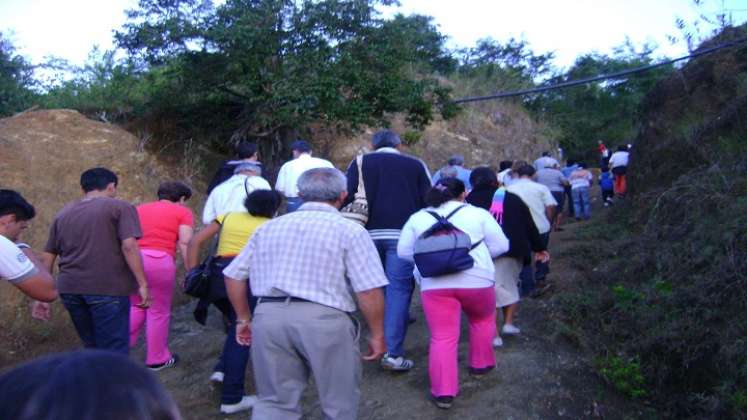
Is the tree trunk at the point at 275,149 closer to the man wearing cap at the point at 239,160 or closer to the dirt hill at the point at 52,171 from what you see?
the dirt hill at the point at 52,171

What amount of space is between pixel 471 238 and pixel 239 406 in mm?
2193

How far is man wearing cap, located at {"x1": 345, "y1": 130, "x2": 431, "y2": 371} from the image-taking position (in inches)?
246

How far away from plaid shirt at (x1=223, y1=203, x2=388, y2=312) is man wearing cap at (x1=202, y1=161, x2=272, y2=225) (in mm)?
2129

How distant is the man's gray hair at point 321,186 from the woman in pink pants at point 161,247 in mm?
2373

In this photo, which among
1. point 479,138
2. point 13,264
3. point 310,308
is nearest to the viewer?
point 13,264

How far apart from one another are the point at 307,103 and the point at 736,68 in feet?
23.1

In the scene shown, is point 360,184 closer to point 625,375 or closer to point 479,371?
point 479,371

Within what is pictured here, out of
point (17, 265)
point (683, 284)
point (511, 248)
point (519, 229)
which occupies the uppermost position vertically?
point (17, 265)

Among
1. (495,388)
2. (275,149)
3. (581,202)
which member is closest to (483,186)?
(495,388)

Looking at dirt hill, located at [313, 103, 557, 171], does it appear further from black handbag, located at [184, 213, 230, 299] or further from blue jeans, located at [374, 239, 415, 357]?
black handbag, located at [184, 213, 230, 299]

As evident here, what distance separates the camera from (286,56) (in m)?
13.4

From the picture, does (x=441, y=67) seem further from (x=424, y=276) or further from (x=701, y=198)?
(x=424, y=276)

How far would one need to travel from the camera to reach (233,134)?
15.0 m

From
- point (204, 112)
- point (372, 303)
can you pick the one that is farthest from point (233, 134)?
point (372, 303)
